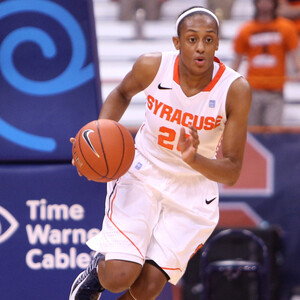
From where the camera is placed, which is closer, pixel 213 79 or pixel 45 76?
pixel 213 79

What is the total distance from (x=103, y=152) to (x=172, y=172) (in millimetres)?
407

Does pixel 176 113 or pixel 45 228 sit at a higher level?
pixel 176 113

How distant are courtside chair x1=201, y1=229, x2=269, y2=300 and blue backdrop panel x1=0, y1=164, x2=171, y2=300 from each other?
1.65 meters

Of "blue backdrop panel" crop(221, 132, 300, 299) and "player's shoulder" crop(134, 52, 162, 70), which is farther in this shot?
"blue backdrop panel" crop(221, 132, 300, 299)

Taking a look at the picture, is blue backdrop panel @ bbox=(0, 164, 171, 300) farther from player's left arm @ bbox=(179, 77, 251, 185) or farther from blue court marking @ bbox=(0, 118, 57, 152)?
player's left arm @ bbox=(179, 77, 251, 185)

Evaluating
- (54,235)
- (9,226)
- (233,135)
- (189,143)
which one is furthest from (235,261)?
(189,143)

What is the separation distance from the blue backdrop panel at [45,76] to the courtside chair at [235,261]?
214 cm

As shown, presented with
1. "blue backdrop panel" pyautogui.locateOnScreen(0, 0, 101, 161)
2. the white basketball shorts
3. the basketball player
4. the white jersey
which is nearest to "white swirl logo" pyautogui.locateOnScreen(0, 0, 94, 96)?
"blue backdrop panel" pyautogui.locateOnScreen(0, 0, 101, 161)

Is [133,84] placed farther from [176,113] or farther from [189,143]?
[189,143]

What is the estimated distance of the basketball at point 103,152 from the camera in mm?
3852

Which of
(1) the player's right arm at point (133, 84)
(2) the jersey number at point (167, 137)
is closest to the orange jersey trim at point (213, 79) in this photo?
(1) the player's right arm at point (133, 84)

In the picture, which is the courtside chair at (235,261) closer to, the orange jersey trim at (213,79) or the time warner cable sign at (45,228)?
the time warner cable sign at (45,228)

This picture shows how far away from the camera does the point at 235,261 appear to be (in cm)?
646

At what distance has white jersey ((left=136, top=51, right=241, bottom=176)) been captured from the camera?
154 inches
